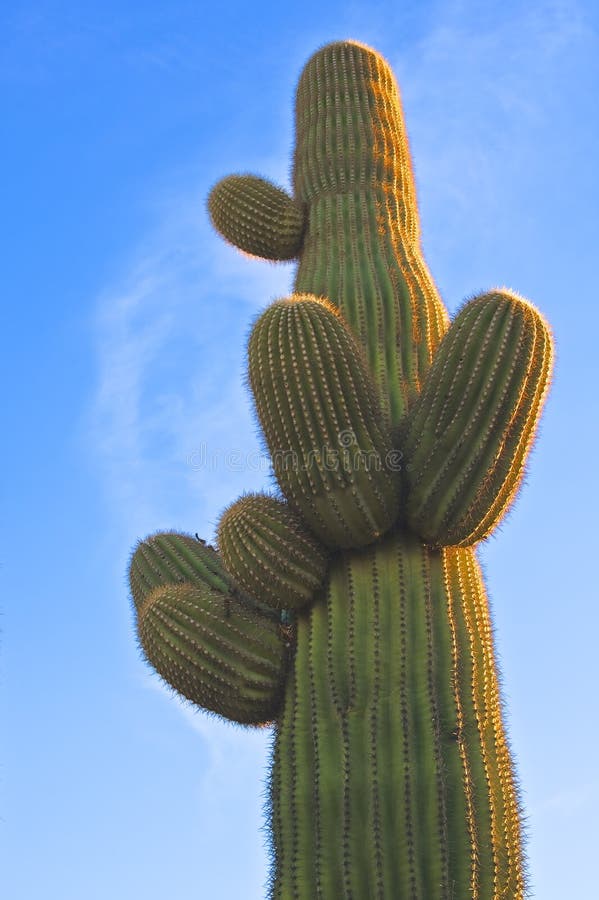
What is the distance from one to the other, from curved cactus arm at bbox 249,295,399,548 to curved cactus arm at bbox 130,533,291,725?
543 millimetres

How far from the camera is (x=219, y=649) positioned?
495 centimetres

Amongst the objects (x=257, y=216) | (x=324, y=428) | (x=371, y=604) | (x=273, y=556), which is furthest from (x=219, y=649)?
(x=257, y=216)

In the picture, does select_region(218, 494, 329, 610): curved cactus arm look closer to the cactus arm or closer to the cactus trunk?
the cactus trunk

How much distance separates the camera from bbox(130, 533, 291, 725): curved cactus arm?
4918mm

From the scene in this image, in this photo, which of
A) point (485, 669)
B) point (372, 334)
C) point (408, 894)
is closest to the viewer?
point (408, 894)

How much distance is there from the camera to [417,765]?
432cm

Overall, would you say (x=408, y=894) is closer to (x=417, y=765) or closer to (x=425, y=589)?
(x=417, y=765)

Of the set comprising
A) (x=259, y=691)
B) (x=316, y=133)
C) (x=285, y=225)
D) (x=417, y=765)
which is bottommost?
(x=417, y=765)

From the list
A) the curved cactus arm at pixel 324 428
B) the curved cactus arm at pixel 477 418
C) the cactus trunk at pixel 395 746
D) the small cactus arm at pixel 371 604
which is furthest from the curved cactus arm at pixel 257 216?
the cactus trunk at pixel 395 746

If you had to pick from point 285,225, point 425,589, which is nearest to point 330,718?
point 425,589

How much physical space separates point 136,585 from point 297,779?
174 cm

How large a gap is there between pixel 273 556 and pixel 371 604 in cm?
50

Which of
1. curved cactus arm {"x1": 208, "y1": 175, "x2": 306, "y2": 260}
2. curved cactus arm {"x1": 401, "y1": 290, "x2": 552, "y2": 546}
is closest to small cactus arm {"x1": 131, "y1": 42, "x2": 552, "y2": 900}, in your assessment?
curved cactus arm {"x1": 401, "y1": 290, "x2": 552, "y2": 546}

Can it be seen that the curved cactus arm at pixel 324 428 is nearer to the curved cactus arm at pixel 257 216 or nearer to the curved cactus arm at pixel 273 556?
the curved cactus arm at pixel 273 556
